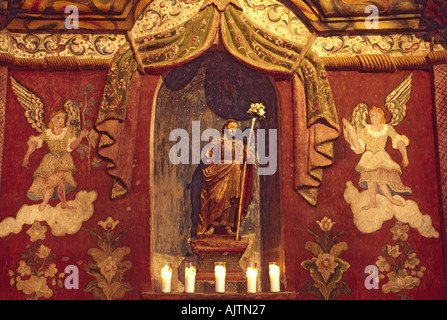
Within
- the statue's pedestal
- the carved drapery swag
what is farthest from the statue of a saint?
the carved drapery swag

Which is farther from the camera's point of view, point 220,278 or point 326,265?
point 326,265

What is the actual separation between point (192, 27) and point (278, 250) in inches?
78.4

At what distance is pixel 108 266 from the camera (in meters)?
5.07

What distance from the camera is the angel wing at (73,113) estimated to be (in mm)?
5363

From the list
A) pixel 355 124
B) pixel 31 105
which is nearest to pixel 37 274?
pixel 31 105

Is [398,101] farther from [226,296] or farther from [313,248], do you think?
[226,296]

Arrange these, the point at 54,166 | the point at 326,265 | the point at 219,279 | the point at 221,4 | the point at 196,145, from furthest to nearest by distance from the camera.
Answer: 1. the point at 196,145
2. the point at 221,4
3. the point at 54,166
4. the point at 326,265
5. the point at 219,279

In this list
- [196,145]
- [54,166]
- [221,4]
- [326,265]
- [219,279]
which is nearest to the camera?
[219,279]

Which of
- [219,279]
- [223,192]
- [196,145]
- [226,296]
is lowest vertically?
[226,296]

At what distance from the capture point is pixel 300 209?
17.0ft

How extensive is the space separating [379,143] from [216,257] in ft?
5.41

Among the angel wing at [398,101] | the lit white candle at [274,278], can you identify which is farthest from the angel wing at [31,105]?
the angel wing at [398,101]

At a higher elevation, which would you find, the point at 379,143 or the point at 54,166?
the point at 379,143

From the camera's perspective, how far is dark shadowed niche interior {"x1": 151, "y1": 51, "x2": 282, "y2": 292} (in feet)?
17.8
